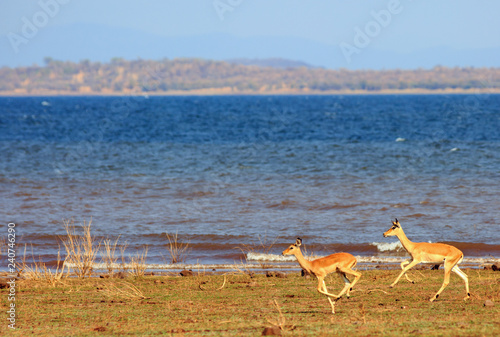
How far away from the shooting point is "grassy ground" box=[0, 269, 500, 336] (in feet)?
24.0

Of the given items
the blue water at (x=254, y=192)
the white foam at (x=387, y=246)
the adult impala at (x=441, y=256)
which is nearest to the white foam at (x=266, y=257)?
the blue water at (x=254, y=192)

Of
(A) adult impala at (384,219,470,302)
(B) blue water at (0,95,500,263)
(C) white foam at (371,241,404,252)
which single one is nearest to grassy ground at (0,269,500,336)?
(A) adult impala at (384,219,470,302)

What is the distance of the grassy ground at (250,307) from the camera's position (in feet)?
24.0

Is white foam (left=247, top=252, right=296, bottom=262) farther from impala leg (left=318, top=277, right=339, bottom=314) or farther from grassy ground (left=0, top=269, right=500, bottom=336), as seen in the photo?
impala leg (left=318, top=277, right=339, bottom=314)

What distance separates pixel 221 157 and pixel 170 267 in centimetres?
2192

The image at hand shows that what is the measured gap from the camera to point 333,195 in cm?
2134

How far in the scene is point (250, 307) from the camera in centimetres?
860

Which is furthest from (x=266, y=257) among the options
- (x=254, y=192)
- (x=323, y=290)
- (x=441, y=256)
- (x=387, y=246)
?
(x=254, y=192)

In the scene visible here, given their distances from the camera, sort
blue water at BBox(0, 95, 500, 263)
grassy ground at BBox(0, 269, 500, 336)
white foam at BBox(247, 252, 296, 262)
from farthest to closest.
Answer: blue water at BBox(0, 95, 500, 263)
white foam at BBox(247, 252, 296, 262)
grassy ground at BBox(0, 269, 500, 336)

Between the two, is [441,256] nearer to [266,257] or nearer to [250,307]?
[250,307]

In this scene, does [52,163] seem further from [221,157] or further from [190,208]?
[190,208]

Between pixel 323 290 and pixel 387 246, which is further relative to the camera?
pixel 387 246

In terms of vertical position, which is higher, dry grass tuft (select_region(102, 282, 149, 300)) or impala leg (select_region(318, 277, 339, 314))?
impala leg (select_region(318, 277, 339, 314))

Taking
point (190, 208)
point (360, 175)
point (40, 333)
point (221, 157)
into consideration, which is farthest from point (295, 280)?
point (221, 157)
